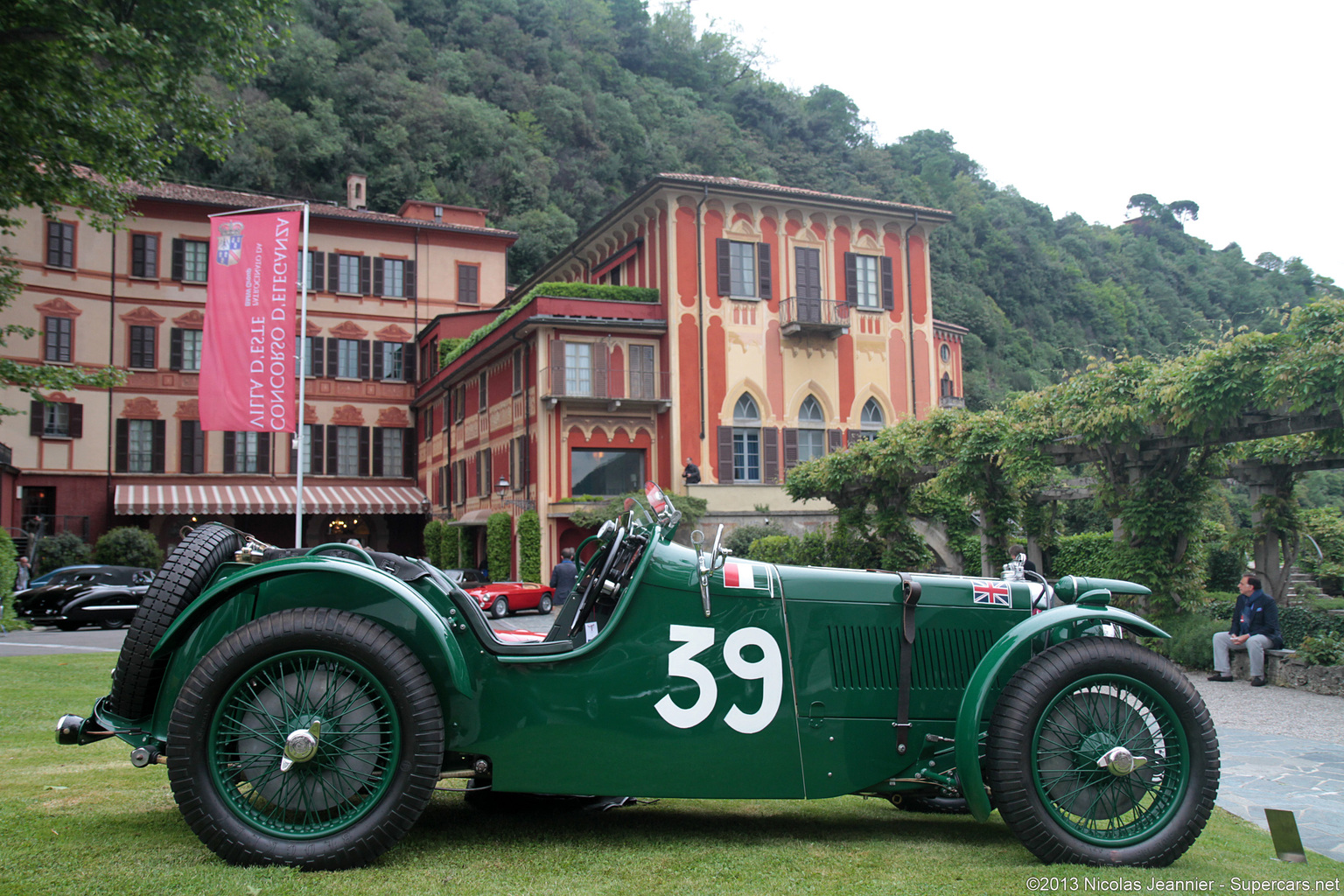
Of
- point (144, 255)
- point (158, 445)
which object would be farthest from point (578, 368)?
point (144, 255)

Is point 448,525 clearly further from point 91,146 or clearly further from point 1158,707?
point 1158,707

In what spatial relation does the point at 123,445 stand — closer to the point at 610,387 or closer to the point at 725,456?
the point at 610,387

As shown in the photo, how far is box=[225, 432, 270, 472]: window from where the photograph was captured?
4359 cm

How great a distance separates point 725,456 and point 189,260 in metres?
26.9

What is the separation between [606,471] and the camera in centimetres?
3297

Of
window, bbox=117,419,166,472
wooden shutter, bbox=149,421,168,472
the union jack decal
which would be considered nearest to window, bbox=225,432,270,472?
wooden shutter, bbox=149,421,168,472

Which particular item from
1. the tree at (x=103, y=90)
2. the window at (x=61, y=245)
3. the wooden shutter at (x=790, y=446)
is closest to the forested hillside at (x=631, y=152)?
the window at (x=61, y=245)

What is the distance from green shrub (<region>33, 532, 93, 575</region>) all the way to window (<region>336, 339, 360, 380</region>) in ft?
43.8

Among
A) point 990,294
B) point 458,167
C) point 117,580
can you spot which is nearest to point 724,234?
point 117,580

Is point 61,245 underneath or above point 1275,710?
above

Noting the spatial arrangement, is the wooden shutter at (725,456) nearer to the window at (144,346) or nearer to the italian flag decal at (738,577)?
the window at (144,346)

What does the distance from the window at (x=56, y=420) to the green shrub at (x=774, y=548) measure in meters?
30.0

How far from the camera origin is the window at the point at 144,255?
142 feet

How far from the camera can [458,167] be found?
65.8 m
